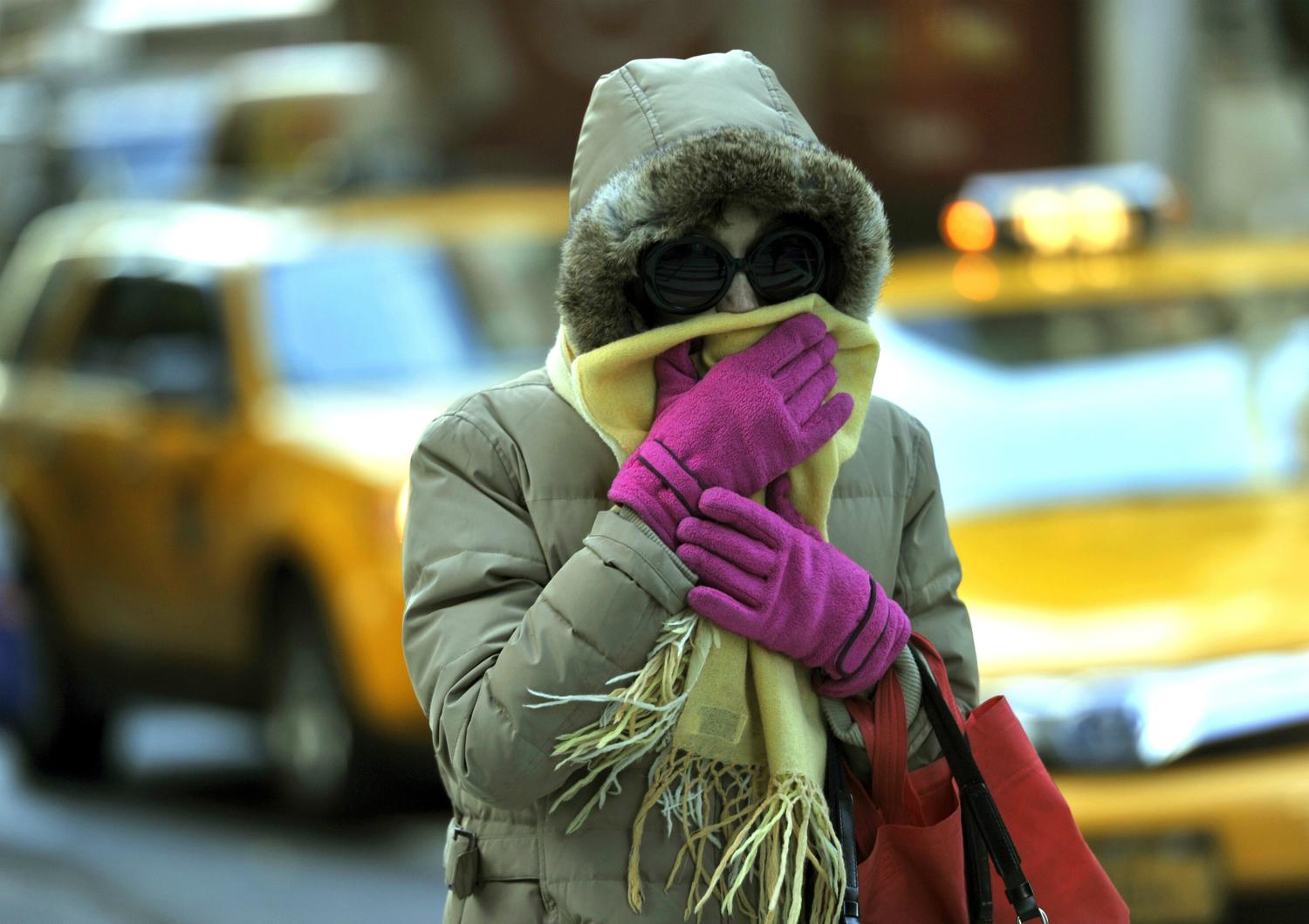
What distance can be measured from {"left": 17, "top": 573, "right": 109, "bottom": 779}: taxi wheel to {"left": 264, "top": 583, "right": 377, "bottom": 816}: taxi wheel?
4.95ft

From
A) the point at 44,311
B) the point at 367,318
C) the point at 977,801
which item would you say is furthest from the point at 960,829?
the point at 44,311

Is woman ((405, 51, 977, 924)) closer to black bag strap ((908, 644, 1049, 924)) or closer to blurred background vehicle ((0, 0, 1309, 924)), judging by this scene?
black bag strap ((908, 644, 1049, 924))

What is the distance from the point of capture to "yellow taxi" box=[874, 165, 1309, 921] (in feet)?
13.7

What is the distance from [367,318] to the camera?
731 cm

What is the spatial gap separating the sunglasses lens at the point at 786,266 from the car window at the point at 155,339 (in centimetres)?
505

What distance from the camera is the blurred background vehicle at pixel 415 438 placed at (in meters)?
4.32

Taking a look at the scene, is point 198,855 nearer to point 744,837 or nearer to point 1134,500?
point 1134,500

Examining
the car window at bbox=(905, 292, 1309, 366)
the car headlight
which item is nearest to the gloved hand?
the car headlight

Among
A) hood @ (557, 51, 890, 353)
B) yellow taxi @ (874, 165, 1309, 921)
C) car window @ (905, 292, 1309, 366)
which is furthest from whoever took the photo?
car window @ (905, 292, 1309, 366)

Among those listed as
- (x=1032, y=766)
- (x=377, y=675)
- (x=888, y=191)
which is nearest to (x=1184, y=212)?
(x=377, y=675)

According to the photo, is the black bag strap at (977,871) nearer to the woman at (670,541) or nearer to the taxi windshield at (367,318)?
the woman at (670,541)

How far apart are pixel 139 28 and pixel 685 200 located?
20851 mm

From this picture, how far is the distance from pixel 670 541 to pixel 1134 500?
10.2 ft

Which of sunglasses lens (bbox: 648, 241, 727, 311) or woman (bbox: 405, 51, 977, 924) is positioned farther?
sunglasses lens (bbox: 648, 241, 727, 311)
